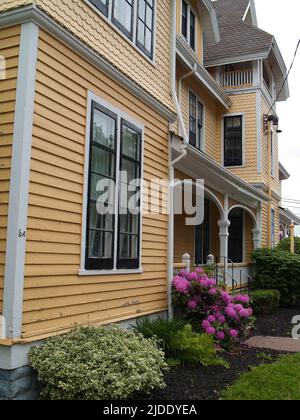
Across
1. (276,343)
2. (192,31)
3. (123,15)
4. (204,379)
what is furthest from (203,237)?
(204,379)

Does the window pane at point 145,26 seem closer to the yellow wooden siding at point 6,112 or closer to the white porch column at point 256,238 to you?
the yellow wooden siding at point 6,112

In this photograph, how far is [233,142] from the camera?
56.4ft

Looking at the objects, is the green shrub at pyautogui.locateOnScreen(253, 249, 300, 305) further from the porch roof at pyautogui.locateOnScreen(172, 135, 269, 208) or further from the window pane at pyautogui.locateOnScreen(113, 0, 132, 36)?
the window pane at pyautogui.locateOnScreen(113, 0, 132, 36)

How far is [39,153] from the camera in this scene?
5051 mm

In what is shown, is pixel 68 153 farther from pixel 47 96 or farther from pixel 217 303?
pixel 217 303

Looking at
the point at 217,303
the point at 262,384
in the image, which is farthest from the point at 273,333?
the point at 262,384

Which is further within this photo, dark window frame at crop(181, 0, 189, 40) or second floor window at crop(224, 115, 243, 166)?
second floor window at crop(224, 115, 243, 166)

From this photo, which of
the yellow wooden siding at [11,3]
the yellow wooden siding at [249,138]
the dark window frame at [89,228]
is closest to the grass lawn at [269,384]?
the dark window frame at [89,228]

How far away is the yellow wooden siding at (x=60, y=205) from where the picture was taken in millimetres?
4953

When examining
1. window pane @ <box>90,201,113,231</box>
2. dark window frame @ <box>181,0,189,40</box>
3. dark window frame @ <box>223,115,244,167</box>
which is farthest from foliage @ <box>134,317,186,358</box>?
dark window frame @ <box>223,115,244,167</box>

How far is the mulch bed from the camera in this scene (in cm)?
531

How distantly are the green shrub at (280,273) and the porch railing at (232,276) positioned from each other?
41cm

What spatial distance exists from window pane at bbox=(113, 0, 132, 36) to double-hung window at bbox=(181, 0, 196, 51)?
574 centimetres

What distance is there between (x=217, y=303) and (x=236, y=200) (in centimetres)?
700
